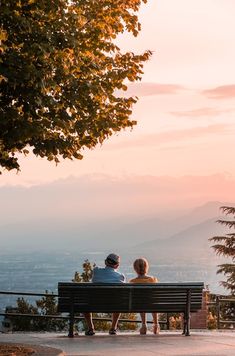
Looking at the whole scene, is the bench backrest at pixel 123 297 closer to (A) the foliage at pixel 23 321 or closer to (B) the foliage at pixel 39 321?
(B) the foliage at pixel 39 321

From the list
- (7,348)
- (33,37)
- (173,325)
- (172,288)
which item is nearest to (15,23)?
(33,37)

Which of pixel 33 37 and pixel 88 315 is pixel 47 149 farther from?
pixel 88 315

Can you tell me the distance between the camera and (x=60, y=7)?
49.9 ft

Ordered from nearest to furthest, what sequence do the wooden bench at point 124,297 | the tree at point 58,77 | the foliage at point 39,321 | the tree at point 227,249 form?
the tree at point 58,77, the wooden bench at point 124,297, the foliage at point 39,321, the tree at point 227,249

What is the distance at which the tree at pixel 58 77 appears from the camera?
1468cm

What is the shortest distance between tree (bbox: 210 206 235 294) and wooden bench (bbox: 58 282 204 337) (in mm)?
38702

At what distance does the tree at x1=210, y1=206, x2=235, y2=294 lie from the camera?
57.2 metres

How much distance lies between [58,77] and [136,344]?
466cm

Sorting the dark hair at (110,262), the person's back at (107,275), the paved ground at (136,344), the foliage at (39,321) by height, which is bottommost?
the paved ground at (136,344)

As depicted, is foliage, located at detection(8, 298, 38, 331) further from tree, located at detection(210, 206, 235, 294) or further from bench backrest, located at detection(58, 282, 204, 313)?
tree, located at detection(210, 206, 235, 294)

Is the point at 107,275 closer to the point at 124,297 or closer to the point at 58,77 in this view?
the point at 124,297

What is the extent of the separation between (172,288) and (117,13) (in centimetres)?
488

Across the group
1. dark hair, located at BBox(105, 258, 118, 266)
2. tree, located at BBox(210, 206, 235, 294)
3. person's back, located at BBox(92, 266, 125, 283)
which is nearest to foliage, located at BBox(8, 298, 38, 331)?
person's back, located at BBox(92, 266, 125, 283)

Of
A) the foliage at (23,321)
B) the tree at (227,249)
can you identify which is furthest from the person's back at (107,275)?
the tree at (227,249)
